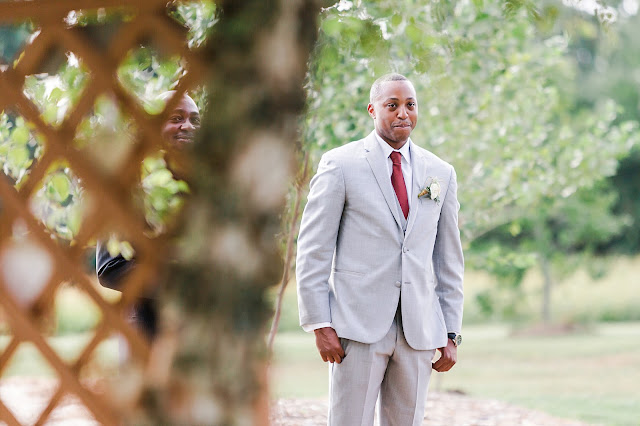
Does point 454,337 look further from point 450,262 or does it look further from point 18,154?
point 18,154

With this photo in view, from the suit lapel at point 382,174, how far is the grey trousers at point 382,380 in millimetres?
423

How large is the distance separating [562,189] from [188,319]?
331 inches

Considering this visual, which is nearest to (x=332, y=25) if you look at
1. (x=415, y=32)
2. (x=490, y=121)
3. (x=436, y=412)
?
(x=415, y=32)

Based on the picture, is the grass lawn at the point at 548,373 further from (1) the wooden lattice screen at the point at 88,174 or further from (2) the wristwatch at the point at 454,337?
(1) the wooden lattice screen at the point at 88,174

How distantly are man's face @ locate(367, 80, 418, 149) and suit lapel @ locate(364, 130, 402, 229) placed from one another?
88 millimetres

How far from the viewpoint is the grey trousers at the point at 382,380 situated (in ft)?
10.2

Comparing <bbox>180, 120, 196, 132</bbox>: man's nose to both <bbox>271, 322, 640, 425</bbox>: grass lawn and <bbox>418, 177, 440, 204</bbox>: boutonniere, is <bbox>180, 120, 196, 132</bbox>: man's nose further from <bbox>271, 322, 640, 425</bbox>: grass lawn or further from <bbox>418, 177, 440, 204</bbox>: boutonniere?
<bbox>271, 322, 640, 425</bbox>: grass lawn

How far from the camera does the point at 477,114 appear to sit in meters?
7.89

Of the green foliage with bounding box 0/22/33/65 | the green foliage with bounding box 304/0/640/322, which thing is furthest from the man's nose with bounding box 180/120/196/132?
the green foliage with bounding box 304/0/640/322

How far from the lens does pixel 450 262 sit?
11.1ft

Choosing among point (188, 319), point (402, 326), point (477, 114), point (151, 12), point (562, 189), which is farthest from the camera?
point (562, 189)

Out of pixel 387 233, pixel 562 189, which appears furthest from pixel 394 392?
pixel 562 189

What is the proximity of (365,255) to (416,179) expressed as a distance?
0.40m

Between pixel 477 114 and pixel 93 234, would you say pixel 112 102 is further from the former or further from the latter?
pixel 477 114
